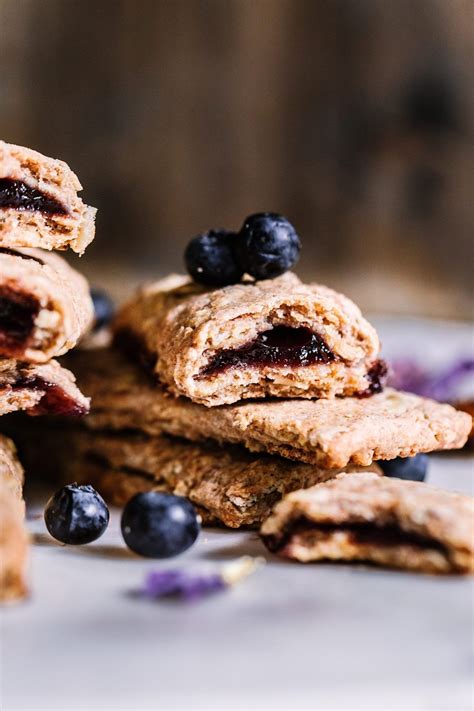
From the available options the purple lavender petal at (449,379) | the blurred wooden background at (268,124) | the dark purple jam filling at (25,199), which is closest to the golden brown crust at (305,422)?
the dark purple jam filling at (25,199)

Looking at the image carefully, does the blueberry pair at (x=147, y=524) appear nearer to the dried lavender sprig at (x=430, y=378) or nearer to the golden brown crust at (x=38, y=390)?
the golden brown crust at (x=38, y=390)

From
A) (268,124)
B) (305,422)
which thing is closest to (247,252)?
(305,422)

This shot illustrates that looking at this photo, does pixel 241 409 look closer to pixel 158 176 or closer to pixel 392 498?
pixel 392 498

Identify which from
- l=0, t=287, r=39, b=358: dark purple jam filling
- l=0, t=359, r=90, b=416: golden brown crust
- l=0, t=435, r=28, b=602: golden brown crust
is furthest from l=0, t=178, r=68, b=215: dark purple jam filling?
l=0, t=435, r=28, b=602: golden brown crust

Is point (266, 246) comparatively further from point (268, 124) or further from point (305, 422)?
point (268, 124)

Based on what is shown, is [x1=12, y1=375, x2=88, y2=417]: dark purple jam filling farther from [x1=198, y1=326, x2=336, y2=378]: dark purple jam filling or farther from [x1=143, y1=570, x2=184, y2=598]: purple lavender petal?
[x1=143, y1=570, x2=184, y2=598]: purple lavender petal
